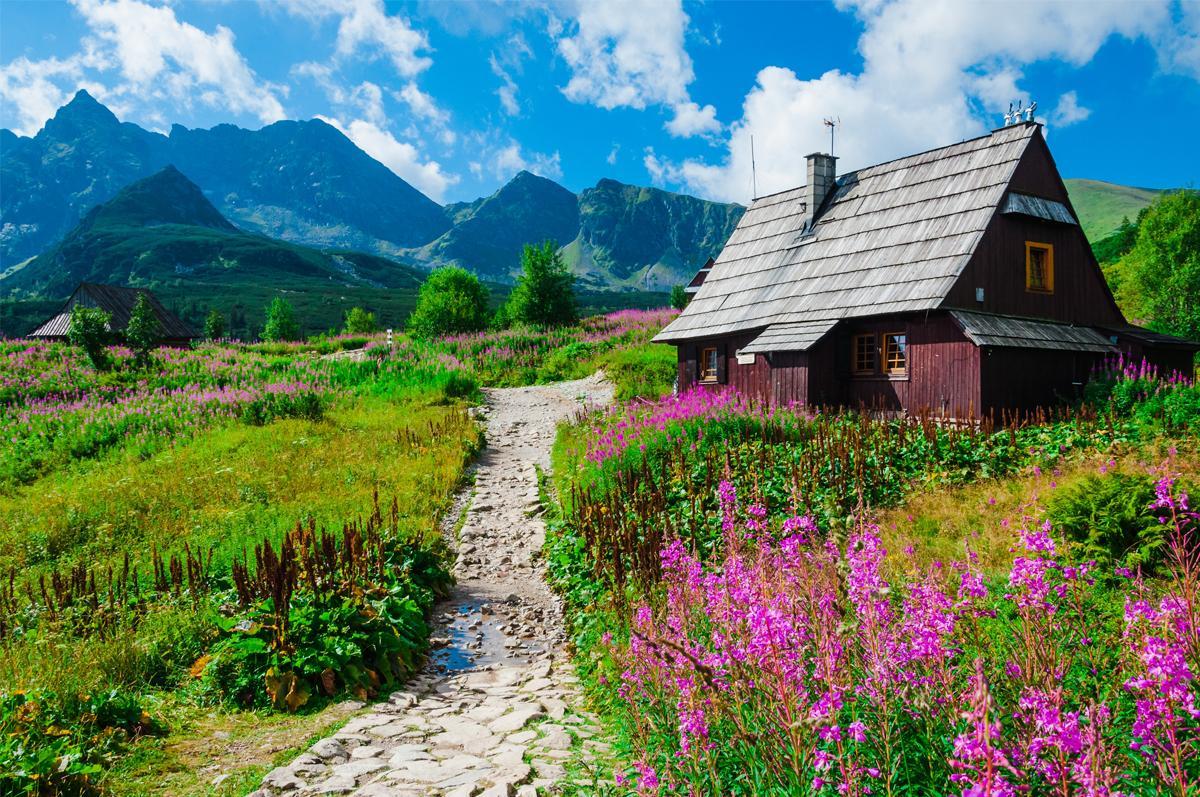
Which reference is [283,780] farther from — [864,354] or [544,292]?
[544,292]

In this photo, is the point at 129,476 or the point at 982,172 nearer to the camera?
the point at 129,476

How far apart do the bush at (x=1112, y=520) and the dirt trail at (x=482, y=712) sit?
6.02 m

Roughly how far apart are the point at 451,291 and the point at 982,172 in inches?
1464

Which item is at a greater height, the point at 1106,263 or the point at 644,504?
the point at 1106,263

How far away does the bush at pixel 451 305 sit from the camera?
4775 centimetres

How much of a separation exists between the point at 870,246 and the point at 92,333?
2680 cm

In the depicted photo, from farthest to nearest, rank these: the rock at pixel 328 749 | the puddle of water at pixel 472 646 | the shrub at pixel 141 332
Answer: the shrub at pixel 141 332, the puddle of water at pixel 472 646, the rock at pixel 328 749

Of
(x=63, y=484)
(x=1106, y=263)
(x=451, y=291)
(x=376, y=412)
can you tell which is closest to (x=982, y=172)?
(x=376, y=412)

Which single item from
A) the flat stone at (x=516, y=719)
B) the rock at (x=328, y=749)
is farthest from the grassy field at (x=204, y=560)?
the flat stone at (x=516, y=719)

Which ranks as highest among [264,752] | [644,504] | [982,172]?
[982,172]

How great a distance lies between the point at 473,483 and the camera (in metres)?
15.5

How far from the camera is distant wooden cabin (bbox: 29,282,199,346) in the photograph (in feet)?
138

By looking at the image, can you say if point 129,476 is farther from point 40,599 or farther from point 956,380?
point 956,380

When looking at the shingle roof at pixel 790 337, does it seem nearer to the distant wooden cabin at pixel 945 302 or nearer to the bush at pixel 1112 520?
the distant wooden cabin at pixel 945 302
